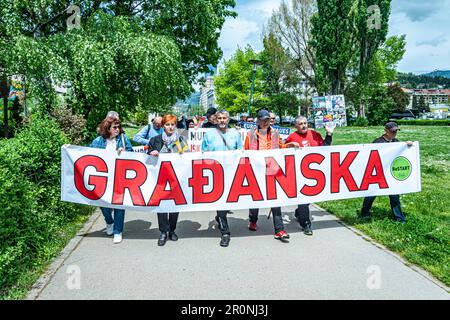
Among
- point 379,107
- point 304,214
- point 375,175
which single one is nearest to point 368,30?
point 379,107

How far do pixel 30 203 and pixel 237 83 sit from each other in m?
49.4

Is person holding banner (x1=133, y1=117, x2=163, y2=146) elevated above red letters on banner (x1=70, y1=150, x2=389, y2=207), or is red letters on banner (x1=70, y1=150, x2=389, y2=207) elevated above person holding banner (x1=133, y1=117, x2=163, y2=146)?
person holding banner (x1=133, y1=117, x2=163, y2=146)

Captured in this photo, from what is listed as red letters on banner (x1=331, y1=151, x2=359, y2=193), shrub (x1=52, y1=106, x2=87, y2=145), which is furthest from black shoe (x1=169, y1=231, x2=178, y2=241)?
shrub (x1=52, y1=106, x2=87, y2=145)

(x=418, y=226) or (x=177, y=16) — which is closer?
(x=418, y=226)

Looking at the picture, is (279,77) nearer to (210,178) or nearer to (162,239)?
(210,178)

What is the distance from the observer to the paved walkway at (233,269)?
12.4ft

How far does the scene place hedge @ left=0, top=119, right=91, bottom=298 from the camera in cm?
392

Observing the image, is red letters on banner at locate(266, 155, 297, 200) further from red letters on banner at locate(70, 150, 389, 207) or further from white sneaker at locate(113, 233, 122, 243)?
white sneaker at locate(113, 233, 122, 243)

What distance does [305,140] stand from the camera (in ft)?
19.7

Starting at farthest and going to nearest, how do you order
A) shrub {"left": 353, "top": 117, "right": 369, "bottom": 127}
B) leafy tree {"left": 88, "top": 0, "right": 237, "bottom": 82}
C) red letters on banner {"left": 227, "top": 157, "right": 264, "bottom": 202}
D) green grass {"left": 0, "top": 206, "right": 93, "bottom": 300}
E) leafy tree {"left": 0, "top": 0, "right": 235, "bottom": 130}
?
shrub {"left": 353, "top": 117, "right": 369, "bottom": 127} → leafy tree {"left": 88, "top": 0, "right": 237, "bottom": 82} → leafy tree {"left": 0, "top": 0, "right": 235, "bottom": 130} → red letters on banner {"left": 227, "top": 157, "right": 264, "bottom": 202} → green grass {"left": 0, "top": 206, "right": 93, "bottom": 300}

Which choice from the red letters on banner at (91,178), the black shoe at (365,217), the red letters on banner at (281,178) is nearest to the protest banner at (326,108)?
the black shoe at (365,217)

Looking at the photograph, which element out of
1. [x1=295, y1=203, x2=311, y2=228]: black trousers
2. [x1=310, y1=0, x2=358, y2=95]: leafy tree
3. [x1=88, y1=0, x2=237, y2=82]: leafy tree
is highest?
[x1=310, y1=0, x2=358, y2=95]: leafy tree
